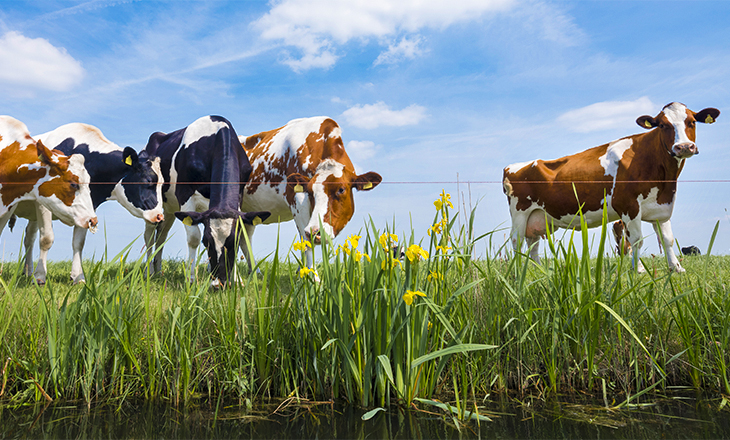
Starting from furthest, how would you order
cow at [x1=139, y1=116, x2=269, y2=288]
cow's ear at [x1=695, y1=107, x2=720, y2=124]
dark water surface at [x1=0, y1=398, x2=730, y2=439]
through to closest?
cow's ear at [x1=695, y1=107, x2=720, y2=124] → cow at [x1=139, y1=116, x2=269, y2=288] → dark water surface at [x1=0, y1=398, x2=730, y2=439]

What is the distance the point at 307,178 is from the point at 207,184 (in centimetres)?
146

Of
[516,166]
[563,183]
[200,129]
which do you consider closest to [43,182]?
[200,129]

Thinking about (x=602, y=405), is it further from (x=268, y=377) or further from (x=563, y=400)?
(x=268, y=377)

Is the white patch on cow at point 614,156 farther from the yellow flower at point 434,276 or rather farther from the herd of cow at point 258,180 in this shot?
the yellow flower at point 434,276

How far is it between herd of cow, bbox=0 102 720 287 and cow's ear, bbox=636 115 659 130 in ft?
0.05

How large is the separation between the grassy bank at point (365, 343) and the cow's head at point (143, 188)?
15.4ft

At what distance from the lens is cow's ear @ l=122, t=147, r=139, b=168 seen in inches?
287

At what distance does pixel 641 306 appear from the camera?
287cm

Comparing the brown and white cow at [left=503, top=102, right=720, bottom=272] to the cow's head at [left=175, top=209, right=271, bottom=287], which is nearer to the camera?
the cow's head at [left=175, top=209, right=271, bottom=287]

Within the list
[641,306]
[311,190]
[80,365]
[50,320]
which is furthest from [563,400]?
[311,190]

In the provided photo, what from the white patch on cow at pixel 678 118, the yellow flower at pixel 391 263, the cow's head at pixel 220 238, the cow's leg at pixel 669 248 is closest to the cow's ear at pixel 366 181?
the cow's head at pixel 220 238

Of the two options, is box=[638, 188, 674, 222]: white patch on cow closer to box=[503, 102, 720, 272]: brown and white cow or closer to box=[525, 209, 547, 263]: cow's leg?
box=[503, 102, 720, 272]: brown and white cow

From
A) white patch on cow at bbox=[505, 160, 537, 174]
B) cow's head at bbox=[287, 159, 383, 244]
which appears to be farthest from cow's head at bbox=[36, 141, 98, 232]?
white patch on cow at bbox=[505, 160, 537, 174]

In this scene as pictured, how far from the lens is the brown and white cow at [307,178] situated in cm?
628
